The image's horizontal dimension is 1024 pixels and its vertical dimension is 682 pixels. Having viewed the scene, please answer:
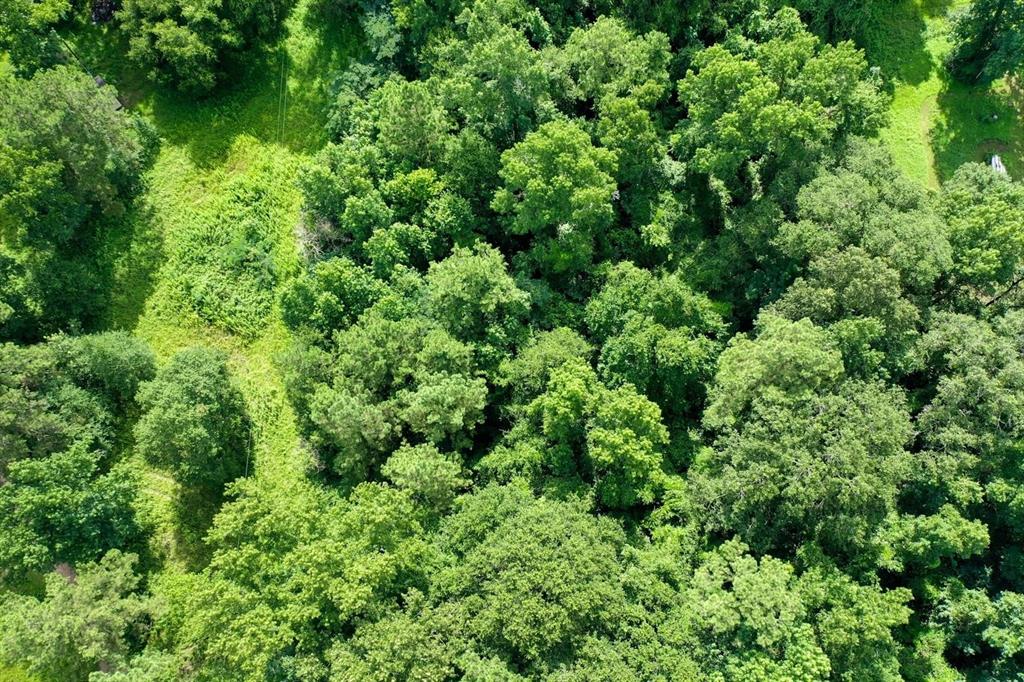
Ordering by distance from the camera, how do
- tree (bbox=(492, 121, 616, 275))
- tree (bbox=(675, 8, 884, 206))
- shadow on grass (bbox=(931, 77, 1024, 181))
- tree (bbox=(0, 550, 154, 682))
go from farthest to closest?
shadow on grass (bbox=(931, 77, 1024, 181)) < tree (bbox=(492, 121, 616, 275)) < tree (bbox=(675, 8, 884, 206)) < tree (bbox=(0, 550, 154, 682))

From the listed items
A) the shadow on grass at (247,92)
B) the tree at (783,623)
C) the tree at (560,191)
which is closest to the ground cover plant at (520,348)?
the tree at (783,623)

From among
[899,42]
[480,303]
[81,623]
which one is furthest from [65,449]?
[899,42]

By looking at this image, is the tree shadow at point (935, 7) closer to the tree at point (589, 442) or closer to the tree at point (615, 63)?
the tree at point (615, 63)

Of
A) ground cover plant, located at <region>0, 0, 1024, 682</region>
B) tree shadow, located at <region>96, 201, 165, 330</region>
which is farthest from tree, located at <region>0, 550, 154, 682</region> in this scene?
tree shadow, located at <region>96, 201, 165, 330</region>

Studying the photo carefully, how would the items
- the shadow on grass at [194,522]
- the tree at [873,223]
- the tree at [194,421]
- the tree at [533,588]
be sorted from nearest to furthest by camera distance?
the tree at [533,588], the tree at [873,223], the tree at [194,421], the shadow on grass at [194,522]

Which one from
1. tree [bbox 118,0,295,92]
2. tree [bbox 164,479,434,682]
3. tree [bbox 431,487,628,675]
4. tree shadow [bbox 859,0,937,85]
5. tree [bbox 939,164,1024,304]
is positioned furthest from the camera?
tree shadow [bbox 859,0,937,85]

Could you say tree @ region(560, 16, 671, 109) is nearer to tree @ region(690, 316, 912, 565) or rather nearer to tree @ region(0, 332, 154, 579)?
tree @ region(690, 316, 912, 565)
